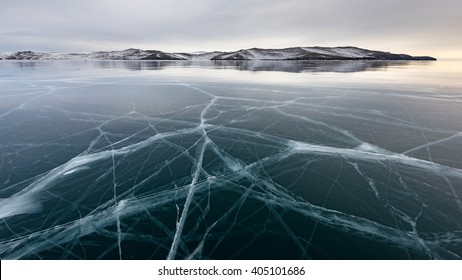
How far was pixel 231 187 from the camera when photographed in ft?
16.7

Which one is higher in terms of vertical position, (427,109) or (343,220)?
(427,109)

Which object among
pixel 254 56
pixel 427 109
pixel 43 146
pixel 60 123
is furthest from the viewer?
pixel 254 56

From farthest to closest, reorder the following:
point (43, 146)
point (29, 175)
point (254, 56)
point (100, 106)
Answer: point (254, 56), point (100, 106), point (43, 146), point (29, 175)

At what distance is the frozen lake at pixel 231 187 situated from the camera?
12.2ft

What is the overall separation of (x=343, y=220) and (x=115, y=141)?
21.6 ft

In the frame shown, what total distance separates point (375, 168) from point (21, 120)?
12.4m

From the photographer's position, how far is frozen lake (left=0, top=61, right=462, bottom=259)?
12.2 ft

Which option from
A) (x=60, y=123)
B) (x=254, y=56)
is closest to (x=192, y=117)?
(x=60, y=123)

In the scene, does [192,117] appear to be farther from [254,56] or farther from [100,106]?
[254,56]

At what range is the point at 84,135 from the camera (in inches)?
313

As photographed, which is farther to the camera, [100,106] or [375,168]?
[100,106]
